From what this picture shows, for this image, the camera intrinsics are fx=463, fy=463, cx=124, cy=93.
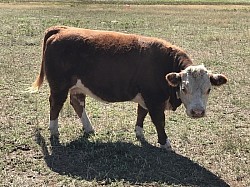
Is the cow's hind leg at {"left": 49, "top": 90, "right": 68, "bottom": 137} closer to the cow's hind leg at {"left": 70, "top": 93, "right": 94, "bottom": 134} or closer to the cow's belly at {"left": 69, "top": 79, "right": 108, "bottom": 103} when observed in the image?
the cow's belly at {"left": 69, "top": 79, "right": 108, "bottom": 103}

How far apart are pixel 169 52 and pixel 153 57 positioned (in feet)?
0.92

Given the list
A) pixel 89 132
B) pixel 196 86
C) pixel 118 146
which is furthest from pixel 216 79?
pixel 89 132

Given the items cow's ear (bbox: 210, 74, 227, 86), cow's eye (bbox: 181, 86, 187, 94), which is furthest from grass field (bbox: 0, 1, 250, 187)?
cow's ear (bbox: 210, 74, 227, 86)

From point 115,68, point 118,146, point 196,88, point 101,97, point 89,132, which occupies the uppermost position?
point 196,88

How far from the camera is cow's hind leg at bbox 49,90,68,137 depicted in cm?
816

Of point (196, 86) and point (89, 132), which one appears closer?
point (196, 86)

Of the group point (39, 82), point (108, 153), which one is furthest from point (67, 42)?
point (108, 153)

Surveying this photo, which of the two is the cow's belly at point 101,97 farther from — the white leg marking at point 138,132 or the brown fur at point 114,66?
the white leg marking at point 138,132

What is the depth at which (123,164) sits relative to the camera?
7.14 metres

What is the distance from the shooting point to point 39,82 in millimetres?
8914

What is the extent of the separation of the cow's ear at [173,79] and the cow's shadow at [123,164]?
1.26m

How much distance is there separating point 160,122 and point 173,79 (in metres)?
1.01

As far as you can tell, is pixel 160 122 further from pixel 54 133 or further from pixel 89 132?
pixel 54 133

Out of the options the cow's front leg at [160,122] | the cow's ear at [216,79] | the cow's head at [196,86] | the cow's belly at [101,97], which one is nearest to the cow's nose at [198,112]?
the cow's head at [196,86]
